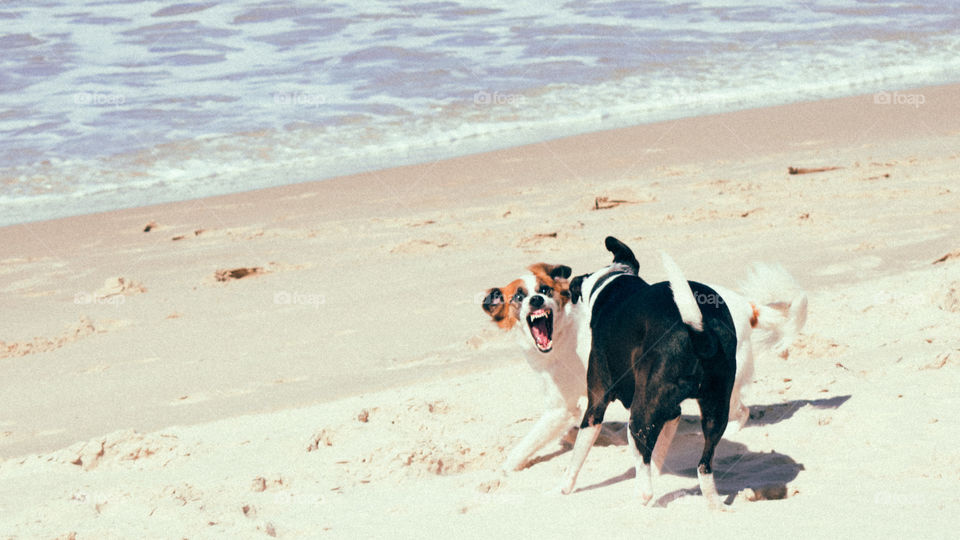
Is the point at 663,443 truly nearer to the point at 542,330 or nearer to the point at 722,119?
the point at 542,330

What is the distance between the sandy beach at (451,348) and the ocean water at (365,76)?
59.3 inches

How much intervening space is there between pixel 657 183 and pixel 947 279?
430 centimetres

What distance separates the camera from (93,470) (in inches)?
223

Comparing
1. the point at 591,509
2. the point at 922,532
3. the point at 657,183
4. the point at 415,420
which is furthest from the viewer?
the point at 657,183

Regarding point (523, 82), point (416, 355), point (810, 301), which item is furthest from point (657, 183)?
point (523, 82)

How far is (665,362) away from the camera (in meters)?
4.14

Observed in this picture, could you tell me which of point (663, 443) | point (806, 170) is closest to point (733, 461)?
point (663, 443)

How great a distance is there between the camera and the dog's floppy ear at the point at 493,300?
197 inches

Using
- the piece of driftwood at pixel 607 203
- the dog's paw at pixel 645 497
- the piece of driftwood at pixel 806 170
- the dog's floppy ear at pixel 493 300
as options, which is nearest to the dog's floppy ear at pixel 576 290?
the dog's floppy ear at pixel 493 300

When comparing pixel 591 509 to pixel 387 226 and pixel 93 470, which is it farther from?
pixel 387 226

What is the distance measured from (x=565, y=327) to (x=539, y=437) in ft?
1.85

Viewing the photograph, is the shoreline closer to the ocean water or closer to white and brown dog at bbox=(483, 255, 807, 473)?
the ocean water

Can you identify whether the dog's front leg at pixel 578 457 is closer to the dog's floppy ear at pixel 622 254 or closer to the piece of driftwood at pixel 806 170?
the dog's floppy ear at pixel 622 254

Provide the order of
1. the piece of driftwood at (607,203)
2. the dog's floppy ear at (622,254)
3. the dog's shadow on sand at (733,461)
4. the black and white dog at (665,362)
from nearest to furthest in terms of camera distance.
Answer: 1. the black and white dog at (665,362)
2. the dog's shadow on sand at (733,461)
3. the dog's floppy ear at (622,254)
4. the piece of driftwood at (607,203)
